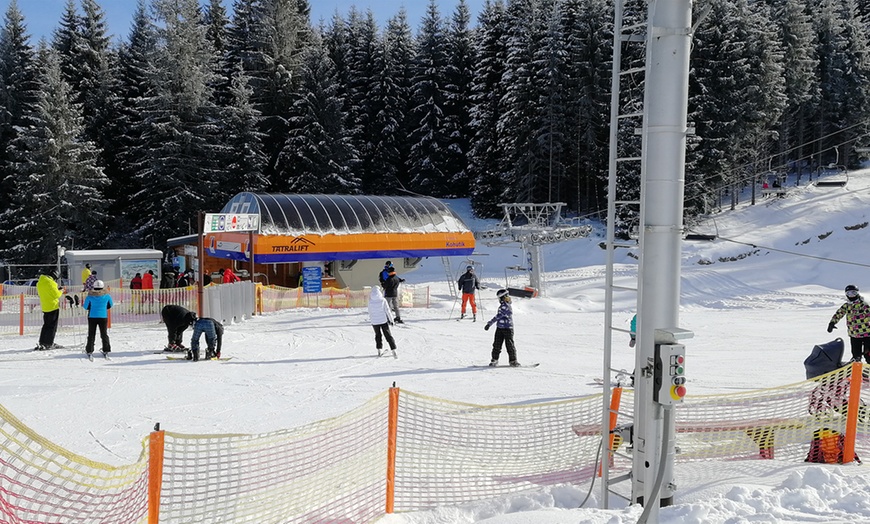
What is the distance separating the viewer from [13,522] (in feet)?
13.8

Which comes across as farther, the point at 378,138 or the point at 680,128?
the point at 378,138

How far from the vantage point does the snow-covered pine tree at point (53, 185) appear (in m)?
39.0

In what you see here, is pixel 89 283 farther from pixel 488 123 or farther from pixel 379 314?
pixel 488 123

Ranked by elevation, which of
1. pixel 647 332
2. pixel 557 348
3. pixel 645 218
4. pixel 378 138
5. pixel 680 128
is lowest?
pixel 557 348

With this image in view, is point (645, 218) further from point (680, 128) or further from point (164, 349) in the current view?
point (164, 349)

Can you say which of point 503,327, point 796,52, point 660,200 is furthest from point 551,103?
point 660,200

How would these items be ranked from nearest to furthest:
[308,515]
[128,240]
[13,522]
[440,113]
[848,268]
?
[13,522], [308,515], [848,268], [128,240], [440,113]

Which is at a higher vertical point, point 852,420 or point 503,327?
point 503,327

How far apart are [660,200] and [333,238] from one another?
2211 cm

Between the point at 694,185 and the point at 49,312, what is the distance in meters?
32.6

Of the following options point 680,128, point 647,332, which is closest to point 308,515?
point 647,332

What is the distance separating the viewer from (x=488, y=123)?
4706 centimetres

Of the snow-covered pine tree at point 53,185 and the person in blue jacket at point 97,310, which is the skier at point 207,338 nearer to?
the person in blue jacket at point 97,310

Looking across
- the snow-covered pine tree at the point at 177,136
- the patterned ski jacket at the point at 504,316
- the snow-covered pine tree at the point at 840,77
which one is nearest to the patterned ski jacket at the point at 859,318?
the patterned ski jacket at the point at 504,316
